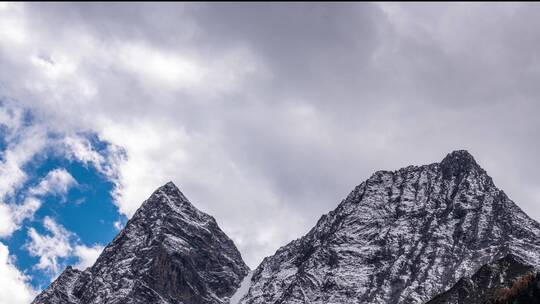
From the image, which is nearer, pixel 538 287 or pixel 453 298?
pixel 538 287

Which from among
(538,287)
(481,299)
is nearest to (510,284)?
(481,299)

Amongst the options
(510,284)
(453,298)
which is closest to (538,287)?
(510,284)

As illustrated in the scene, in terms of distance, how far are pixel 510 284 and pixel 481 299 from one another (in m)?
8.08

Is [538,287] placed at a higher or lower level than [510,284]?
lower

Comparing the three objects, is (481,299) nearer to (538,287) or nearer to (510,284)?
(510,284)

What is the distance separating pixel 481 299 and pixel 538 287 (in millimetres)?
31742

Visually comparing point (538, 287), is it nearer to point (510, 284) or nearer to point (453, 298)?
point (510, 284)

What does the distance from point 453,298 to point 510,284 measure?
17069mm

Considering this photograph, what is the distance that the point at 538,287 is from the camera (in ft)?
515

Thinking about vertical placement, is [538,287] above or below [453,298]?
below

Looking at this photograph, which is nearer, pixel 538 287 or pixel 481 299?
pixel 538 287

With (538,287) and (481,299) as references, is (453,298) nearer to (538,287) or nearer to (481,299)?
(481,299)

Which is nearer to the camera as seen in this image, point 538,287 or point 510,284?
point 538,287

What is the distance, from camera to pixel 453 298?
19712 cm
